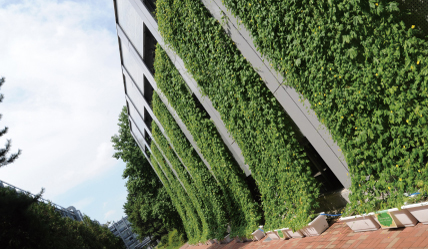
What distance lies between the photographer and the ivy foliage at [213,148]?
1042cm

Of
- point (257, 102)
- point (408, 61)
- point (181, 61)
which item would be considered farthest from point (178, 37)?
point (408, 61)

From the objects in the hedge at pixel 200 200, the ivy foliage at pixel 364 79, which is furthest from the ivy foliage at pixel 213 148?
the ivy foliage at pixel 364 79

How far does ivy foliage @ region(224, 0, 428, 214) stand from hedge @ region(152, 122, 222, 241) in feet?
29.7

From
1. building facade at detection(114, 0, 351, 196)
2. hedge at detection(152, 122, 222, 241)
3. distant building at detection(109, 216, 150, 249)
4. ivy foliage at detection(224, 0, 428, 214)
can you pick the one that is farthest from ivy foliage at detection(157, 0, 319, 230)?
distant building at detection(109, 216, 150, 249)

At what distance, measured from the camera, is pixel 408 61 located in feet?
12.8

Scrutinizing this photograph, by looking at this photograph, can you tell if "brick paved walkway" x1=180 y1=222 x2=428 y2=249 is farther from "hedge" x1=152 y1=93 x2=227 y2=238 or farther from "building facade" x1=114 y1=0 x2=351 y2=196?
"hedge" x1=152 y1=93 x2=227 y2=238

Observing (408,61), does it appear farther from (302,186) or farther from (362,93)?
(302,186)

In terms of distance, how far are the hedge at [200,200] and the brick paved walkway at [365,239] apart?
7.13m

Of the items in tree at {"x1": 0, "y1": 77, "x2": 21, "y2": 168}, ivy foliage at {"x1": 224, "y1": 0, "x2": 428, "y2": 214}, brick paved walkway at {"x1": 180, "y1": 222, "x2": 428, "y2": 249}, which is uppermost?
tree at {"x1": 0, "y1": 77, "x2": 21, "y2": 168}

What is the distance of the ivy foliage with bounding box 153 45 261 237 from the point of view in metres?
10.4

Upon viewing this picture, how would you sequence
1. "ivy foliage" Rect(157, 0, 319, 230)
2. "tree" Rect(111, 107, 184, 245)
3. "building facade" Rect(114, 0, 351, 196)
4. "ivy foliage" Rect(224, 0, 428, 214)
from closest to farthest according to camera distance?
"ivy foliage" Rect(224, 0, 428, 214), "building facade" Rect(114, 0, 351, 196), "ivy foliage" Rect(157, 0, 319, 230), "tree" Rect(111, 107, 184, 245)

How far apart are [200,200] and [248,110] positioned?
950 cm

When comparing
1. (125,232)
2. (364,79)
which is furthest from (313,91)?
(125,232)

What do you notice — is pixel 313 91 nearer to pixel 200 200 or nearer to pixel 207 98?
pixel 207 98
